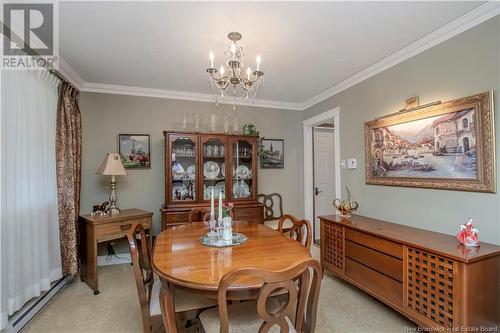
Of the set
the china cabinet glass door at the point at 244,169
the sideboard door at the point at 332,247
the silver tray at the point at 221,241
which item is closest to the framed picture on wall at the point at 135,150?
the china cabinet glass door at the point at 244,169

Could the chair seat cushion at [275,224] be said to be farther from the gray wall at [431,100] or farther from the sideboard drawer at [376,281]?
the sideboard drawer at [376,281]

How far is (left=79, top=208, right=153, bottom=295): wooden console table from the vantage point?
2656mm

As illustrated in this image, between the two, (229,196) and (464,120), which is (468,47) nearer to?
(464,120)

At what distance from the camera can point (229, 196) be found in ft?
11.8

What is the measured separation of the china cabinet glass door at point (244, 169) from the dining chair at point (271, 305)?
2.26m

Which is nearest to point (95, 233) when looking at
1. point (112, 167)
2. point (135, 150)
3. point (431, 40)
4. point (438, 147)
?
point (112, 167)

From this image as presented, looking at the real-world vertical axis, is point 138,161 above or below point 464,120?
below

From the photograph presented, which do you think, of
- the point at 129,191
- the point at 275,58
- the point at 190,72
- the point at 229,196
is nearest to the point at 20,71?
the point at 190,72

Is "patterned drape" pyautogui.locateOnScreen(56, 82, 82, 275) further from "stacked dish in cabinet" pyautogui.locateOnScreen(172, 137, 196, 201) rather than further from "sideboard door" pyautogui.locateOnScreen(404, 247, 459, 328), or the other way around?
"sideboard door" pyautogui.locateOnScreen(404, 247, 459, 328)

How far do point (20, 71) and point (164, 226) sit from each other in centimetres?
215

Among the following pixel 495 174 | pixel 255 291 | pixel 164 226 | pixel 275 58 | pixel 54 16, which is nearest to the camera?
pixel 255 291

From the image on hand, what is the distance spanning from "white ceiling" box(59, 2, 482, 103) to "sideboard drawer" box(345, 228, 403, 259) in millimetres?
1841

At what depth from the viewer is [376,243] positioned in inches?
86.3

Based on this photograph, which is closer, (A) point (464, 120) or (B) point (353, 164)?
(A) point (464, 120)
